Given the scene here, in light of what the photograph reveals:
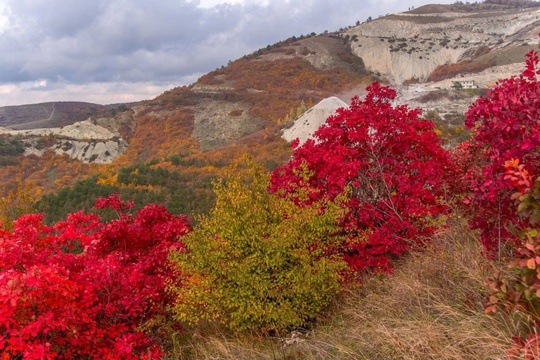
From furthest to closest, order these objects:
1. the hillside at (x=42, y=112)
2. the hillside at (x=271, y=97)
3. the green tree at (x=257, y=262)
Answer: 1. the hillside at (x=42, y=112)
2. the hillside at (x=271, y=97)
3. the green tree at (x=257, y=262)

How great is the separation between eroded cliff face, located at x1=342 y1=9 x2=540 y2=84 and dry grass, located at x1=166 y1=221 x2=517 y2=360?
7137 centimetres

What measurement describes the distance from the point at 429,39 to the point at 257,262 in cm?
8717

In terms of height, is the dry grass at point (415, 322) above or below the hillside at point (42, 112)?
below

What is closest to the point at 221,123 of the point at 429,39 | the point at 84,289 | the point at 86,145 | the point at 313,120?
the point at 86,145

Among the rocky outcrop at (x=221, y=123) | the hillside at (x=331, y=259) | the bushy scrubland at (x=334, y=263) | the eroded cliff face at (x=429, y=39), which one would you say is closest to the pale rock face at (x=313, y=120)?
the rocky outcrop at (x=221, y=123)

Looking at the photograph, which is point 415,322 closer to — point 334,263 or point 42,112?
point 334,263

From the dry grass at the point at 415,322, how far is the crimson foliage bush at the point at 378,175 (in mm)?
459

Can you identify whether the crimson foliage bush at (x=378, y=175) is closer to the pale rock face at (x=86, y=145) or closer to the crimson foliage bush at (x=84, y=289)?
the crimson foliage bush at (x=84, y=289)

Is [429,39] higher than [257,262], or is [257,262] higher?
[429,39]

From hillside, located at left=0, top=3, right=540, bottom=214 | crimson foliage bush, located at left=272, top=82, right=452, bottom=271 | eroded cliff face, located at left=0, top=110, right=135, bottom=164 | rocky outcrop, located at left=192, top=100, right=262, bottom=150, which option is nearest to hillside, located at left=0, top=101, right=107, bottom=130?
hillside, located at left=0, top=3, right=540, bottom=214

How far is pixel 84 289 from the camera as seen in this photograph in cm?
509

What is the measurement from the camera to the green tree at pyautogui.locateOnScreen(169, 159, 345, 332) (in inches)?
195

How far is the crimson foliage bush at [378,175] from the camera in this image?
5.91 metres

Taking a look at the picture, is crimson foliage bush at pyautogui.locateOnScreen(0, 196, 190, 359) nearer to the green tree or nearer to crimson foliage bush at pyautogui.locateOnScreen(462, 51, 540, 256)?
the green tree
